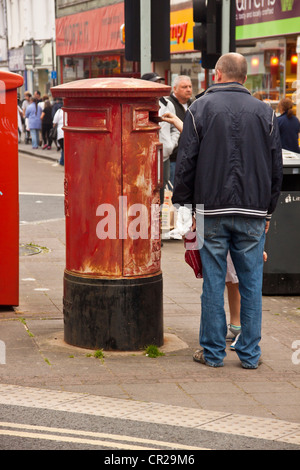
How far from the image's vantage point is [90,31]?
116ft

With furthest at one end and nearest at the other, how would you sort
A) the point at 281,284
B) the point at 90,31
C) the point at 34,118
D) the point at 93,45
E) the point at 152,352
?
1. the point at 90,31
2. the point at 93,45
3. the point at 34,118
4. the point at 281,284
5. the point at 152,352

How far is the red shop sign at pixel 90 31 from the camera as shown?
106 feet

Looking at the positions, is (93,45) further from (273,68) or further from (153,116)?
(153,116)

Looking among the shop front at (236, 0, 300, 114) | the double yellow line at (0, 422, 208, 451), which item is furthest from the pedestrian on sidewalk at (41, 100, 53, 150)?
the double yellow line at (0, 422, 208, 451)

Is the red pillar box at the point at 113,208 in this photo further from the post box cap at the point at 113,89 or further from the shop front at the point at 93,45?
the shop front at the point at 93,45

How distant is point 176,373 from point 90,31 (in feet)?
102

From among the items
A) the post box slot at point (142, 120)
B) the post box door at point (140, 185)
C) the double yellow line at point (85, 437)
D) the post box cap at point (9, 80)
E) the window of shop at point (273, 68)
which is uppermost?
the window of shop at point (273, 68)

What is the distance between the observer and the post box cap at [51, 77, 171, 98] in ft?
18.7

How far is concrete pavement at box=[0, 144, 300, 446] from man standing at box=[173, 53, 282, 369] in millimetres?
273

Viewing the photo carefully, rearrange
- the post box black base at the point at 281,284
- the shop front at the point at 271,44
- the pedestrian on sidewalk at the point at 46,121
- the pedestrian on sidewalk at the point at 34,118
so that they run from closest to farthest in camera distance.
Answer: the post box black base at the point at 281,284, the shop front at the point at 271,44, the pedestrian on sidewalk at the point at 46,121, the pedestrian on sidewalk at the point at 34,118

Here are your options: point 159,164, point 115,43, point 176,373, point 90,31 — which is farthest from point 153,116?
point 90,31

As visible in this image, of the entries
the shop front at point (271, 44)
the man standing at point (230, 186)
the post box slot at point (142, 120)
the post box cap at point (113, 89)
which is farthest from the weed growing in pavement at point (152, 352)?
the shop front at point (271, 44)

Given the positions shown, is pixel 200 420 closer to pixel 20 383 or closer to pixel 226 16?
pixel 20 383

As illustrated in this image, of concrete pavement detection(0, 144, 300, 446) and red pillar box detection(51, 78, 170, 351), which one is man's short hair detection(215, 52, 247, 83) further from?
concrete pavement detection(0, 144, 300, 446)
